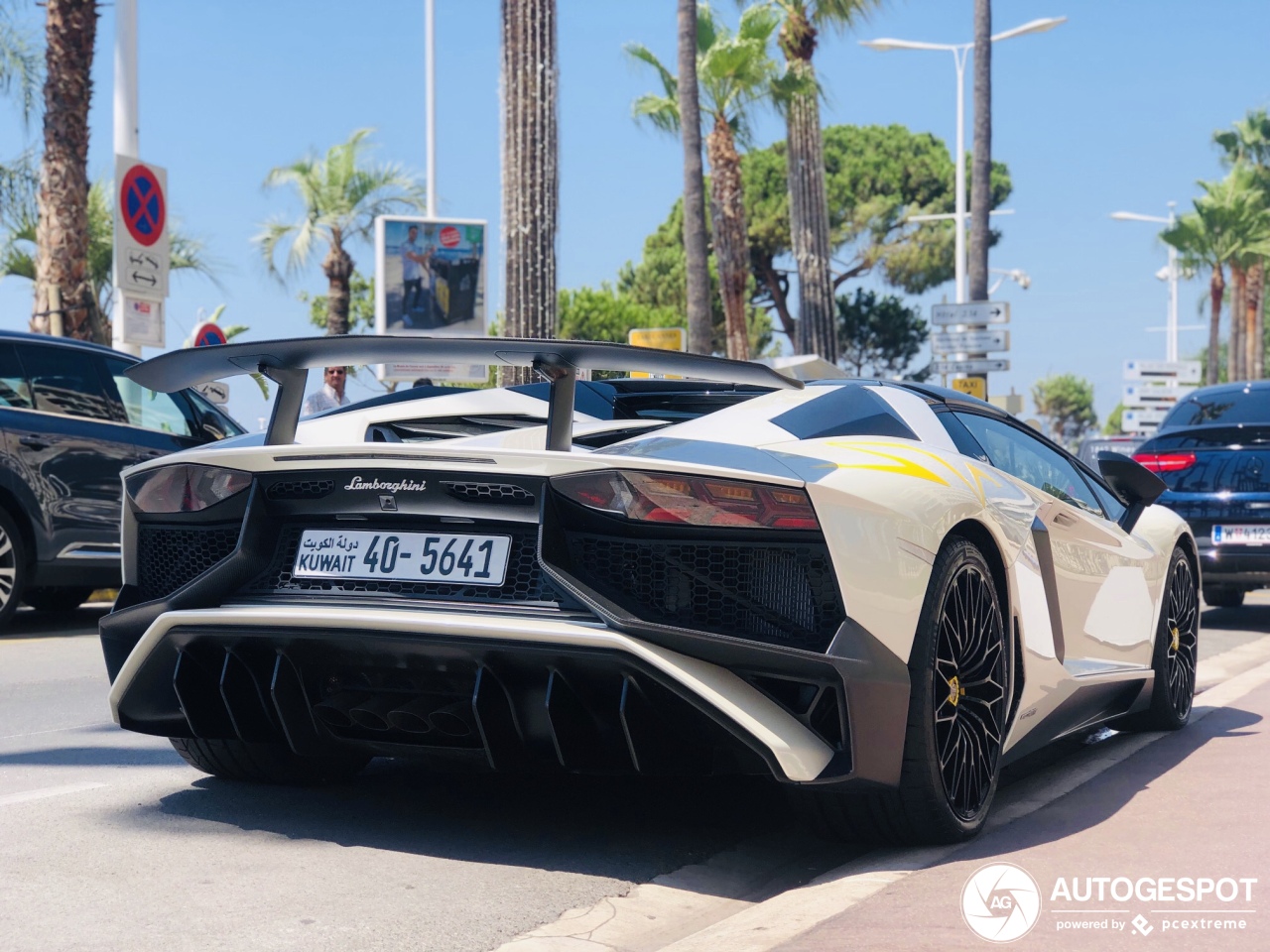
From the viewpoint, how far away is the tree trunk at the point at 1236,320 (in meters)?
53.5

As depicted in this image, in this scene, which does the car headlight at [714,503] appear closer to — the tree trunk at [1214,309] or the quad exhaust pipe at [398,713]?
the quad exhaust pipe at [398,713]

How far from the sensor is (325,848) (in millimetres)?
4090

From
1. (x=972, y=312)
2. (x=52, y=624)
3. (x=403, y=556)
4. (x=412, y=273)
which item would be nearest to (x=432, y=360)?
(x=403, y=556)

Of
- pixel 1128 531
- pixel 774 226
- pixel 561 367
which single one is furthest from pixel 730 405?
pixel 774 226

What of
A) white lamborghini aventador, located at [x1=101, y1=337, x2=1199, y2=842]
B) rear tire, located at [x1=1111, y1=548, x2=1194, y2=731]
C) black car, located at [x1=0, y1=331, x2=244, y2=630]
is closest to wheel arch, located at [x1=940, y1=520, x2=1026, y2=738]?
white lamborghini aventador, located at [x1=101, y1=337, x2=1199, y2=842]

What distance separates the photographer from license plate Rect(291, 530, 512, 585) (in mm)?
3742

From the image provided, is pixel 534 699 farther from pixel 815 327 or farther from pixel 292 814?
pixel 815 327

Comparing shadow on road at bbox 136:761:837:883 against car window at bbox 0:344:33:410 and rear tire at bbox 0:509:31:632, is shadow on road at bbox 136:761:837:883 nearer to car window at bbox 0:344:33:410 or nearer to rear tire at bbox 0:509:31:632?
rear tire at bbox 0:509:31:632

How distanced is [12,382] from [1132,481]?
6.37 metres

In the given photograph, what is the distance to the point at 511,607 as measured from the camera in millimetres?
3662

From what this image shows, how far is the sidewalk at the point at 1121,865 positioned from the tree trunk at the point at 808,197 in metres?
20.9

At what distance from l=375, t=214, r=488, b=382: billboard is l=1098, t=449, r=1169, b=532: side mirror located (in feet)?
54.0

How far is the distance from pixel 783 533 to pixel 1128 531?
263 cm

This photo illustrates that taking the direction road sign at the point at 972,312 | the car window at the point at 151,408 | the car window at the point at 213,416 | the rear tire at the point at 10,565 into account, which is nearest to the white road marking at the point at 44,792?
the rear tire at the point at 10,565
